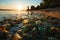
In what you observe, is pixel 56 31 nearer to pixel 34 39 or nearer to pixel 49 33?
pixel 49 33

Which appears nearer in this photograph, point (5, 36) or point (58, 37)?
point (58, 37)

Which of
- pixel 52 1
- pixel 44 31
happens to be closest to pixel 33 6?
pixel 52 1

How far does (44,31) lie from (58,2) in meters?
26.6

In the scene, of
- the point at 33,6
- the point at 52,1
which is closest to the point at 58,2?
the point at 52,1

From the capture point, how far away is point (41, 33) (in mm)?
10336

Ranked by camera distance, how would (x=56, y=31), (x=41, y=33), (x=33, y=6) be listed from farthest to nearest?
1. (x=33, y=6)
2. (x=41, y=33)
3. (x=56, y=31)

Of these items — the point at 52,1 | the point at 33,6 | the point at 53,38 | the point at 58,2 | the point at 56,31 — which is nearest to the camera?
the point at 53,38

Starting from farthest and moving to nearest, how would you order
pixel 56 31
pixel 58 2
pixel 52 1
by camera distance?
pixel 52 1, pixel 58 2, pixel 56 31

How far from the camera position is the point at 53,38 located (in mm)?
9078

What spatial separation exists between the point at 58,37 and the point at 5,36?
11.6 feet

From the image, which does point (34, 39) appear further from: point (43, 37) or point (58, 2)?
point (58, 2)

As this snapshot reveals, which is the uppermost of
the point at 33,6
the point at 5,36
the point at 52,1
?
the point at 5,36

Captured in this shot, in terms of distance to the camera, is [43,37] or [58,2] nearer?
[43,37]

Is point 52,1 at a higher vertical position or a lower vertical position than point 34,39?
lower
